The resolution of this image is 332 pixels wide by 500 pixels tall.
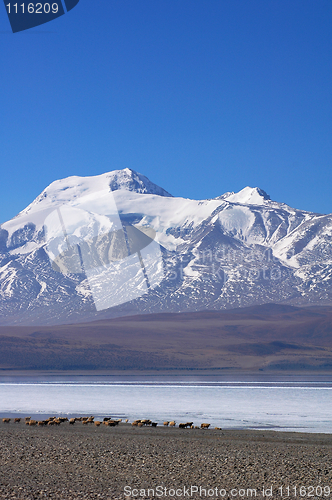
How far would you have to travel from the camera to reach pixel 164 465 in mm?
19938

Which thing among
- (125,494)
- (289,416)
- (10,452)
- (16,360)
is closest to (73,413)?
(289,416)

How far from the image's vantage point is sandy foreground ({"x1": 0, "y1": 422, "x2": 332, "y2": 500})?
52.6 feet

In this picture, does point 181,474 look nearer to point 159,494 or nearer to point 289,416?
point 159,494
